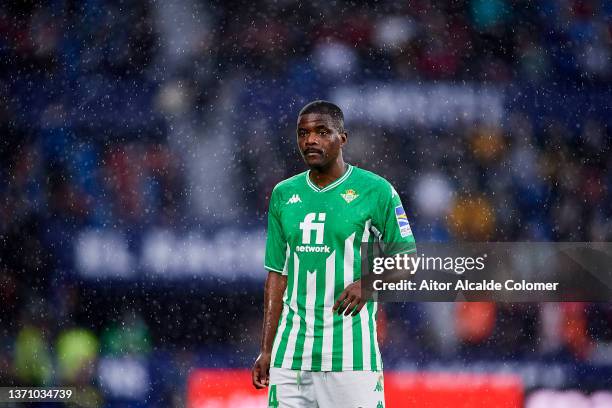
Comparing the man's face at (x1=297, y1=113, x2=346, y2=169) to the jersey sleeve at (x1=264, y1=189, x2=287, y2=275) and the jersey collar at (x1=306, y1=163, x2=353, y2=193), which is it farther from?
the jersey sleeve at (x1=264, y1=189, x2=287, y2=275)

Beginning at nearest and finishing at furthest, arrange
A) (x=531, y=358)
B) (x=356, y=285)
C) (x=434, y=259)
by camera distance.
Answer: (x=356, y=285), (x=434, y=259), (x=531, y=358)

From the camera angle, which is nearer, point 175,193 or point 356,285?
point 356,285

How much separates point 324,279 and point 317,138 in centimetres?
47

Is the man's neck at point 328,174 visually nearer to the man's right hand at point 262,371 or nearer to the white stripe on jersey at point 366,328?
the white stripe on jersey at point 366,328

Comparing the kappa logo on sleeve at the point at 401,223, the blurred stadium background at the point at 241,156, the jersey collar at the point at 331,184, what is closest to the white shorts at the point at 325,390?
the kappa logo on sleeve at the point at 401,223

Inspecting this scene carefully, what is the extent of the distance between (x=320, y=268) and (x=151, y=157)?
2548 mm

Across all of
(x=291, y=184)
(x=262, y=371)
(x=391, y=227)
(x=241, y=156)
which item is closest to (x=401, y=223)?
(x=391, y=227)

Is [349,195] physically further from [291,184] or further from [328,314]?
[328,314]

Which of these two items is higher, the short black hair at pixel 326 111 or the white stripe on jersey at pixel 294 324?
the short black hair at pixel 326 111

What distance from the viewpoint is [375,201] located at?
2.86 m

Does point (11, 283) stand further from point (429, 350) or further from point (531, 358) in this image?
point (531, 358)

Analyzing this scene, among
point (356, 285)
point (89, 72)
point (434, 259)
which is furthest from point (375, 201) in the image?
point (89, 72)

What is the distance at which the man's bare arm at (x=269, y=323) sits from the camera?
9.35 feet

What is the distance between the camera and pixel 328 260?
279 centimetres
